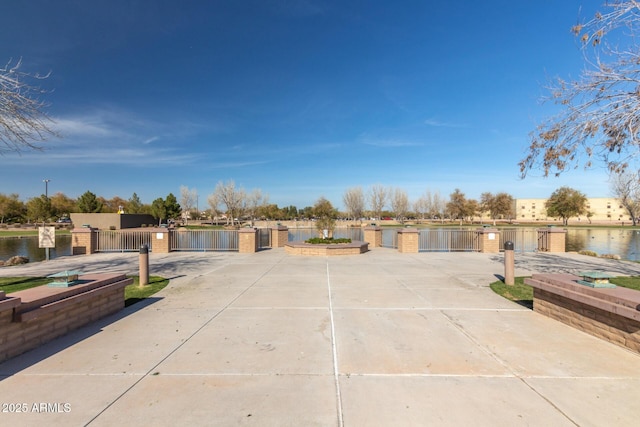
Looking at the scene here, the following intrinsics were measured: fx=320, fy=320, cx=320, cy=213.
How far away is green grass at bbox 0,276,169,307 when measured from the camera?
299 inches

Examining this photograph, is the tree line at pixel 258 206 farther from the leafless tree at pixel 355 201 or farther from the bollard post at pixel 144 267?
the bollard post at pixel 144 267

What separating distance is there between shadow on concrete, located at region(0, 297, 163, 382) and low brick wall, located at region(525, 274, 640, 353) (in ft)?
25.6

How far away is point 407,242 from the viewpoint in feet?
55.3

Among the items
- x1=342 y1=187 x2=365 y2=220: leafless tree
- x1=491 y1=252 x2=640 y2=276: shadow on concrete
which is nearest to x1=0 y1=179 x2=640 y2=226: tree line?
x1=342 y1=187 x2=365 y2=220: leafless tree

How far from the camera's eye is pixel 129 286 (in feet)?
28.5

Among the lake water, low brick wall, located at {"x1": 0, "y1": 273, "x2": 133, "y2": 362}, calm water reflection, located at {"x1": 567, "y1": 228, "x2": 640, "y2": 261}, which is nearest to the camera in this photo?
low brick wall, located at {"x1": 0, "y1": 273, "x2": 133, "y2": 362}

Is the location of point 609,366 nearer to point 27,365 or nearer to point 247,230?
point 27,365

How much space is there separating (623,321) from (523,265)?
8709 millimetres

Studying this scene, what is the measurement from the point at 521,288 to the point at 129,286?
10.4 metres

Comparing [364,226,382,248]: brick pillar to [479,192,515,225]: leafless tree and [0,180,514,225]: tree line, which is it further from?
[479,192,515,225]: leafless tree

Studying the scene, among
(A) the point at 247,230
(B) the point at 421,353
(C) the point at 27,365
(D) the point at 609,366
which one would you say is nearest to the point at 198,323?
(C) the point at 27,365

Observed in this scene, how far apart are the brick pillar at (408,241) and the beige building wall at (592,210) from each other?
338 feet

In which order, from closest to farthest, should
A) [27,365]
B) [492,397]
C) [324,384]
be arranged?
1. [492,397]
2. [324,384]
3. [27,365]

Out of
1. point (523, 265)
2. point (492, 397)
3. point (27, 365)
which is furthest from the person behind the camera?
point (523, 265)
